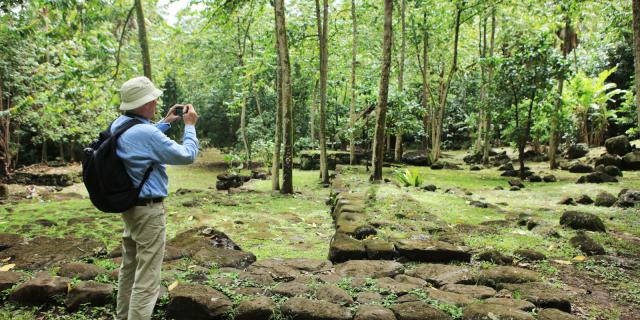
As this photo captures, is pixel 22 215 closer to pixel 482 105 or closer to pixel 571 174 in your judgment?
pixel 482 105

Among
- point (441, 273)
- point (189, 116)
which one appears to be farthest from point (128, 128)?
point (441, 273)

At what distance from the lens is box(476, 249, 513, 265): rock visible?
5180mm

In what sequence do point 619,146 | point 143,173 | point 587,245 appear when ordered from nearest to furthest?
point 143,173, point 587,245, point 619,146

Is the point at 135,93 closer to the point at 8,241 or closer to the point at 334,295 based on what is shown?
the point at 334,295

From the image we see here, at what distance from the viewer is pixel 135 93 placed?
326cm

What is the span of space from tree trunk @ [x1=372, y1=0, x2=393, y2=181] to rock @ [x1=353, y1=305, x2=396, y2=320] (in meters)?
9.02

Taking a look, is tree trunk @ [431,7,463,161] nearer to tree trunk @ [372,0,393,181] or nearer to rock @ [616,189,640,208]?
tree trunk @ [372,0,393,181]

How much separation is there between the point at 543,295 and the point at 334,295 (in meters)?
1.85

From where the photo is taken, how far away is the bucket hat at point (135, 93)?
324 cm

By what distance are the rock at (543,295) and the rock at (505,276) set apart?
123 mm

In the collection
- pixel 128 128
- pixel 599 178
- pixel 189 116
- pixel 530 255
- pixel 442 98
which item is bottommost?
pixel 530 255

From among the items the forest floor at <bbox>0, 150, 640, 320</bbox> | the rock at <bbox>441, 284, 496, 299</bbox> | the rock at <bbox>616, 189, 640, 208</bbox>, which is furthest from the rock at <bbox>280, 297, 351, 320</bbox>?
the rock at <bbox>616, 189, 640, 208</bbox>

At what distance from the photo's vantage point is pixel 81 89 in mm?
8359

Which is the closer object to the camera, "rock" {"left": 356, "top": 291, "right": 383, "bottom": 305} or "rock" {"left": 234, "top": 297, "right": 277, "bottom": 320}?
"rock" {"left": 234, "top": 297, "right": 277, "bottom": 320}
